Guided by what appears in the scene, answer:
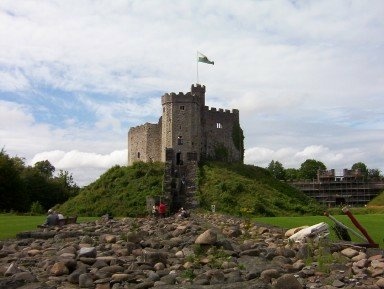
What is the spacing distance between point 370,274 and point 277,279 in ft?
7.65

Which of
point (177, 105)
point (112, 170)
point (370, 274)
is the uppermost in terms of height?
point (177, 105)

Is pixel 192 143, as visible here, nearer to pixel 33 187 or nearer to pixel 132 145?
pixel 132 145

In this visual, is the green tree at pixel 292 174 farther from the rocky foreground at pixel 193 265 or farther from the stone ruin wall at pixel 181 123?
the rocky foreground at pixel 193 265

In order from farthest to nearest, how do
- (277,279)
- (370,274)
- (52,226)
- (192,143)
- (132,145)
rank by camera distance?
1. (132,145)
2. (192,143)
3. (52,226)
4. (370,274)
5. (277,279)

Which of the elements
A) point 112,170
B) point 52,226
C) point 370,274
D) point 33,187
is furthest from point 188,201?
point 370,274

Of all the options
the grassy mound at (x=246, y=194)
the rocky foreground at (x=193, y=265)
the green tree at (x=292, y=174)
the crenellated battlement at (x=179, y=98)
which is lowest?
the rocky foreground at (x=193, y=265)

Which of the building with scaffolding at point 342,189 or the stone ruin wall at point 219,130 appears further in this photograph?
the building with scaffolding at point 342,189

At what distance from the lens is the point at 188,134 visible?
56.8m

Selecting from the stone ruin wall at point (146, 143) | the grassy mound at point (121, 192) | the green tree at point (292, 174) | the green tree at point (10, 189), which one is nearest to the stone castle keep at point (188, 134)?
the stone ruin wall at point (146, 143)

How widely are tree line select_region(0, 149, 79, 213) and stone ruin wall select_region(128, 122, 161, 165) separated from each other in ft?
40.2

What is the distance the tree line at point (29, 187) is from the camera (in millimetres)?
59906

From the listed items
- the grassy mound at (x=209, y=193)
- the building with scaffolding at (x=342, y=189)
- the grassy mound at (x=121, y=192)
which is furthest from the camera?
the building with scaffolding at (x=342, y=189)

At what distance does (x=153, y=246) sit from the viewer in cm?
1538

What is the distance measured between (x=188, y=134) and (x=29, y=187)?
95.5 feet
